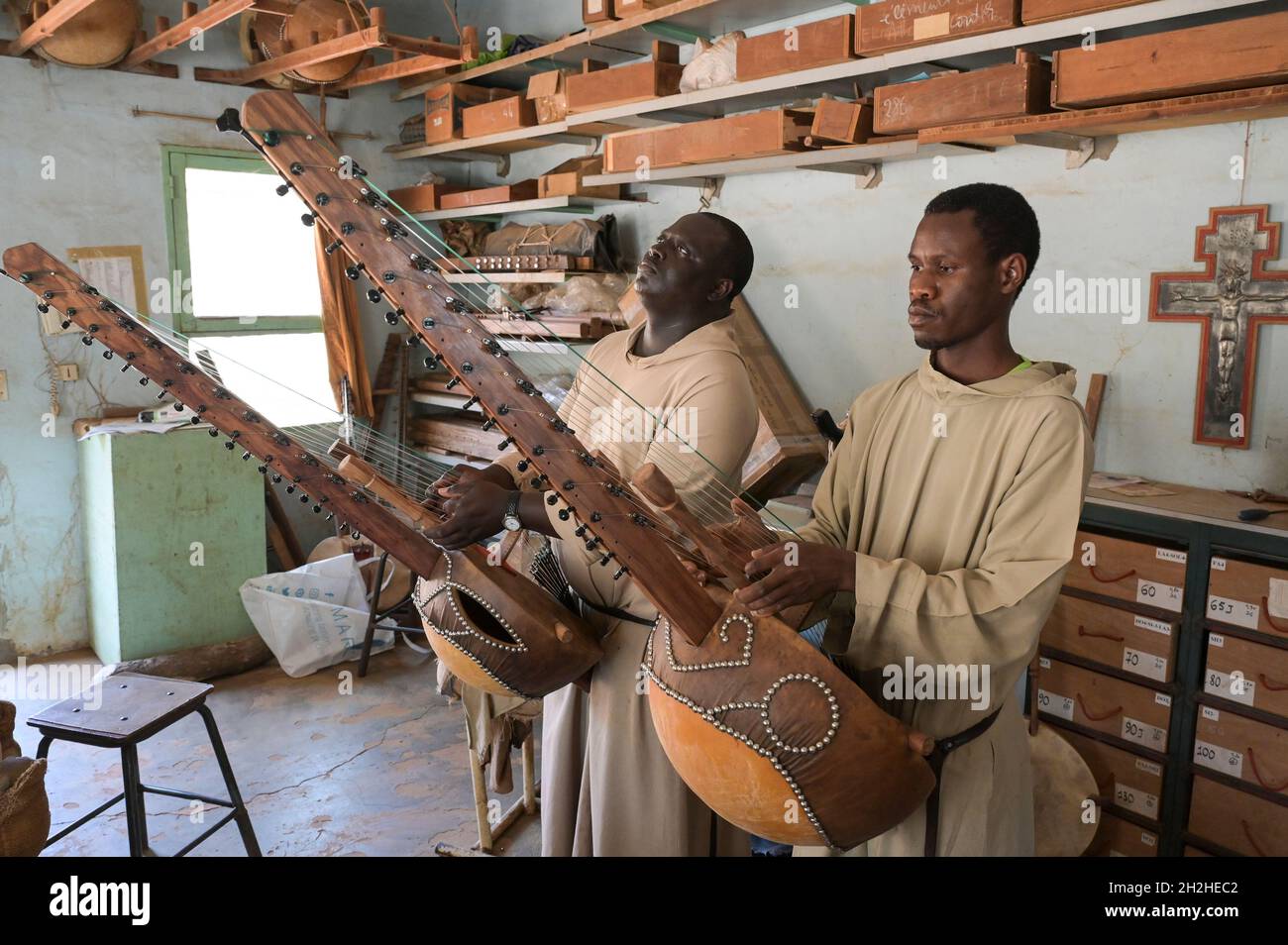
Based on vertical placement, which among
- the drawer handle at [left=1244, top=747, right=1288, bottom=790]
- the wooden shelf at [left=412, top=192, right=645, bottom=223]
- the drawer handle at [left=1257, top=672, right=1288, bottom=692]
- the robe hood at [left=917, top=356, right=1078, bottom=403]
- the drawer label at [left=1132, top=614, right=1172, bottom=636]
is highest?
the wooden shelf at [left=412, top=192, right=645, bottom=223]

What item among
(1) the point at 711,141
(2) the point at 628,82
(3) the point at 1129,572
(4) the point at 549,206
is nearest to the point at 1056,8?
(1) the point at 711,141

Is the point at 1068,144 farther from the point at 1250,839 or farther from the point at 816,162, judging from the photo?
the point at 1250,839

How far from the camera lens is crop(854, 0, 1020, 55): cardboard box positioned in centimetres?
242

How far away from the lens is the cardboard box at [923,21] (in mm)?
2422

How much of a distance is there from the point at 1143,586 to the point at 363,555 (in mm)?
3546

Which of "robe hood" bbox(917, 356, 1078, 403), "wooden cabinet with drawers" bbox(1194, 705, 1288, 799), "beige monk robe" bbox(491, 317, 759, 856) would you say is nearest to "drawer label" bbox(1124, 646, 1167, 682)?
"wooden cabinet with drawers" bbox(1194, 705, 1288, 799)

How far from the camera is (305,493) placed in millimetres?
1939

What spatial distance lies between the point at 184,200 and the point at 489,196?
1515mm

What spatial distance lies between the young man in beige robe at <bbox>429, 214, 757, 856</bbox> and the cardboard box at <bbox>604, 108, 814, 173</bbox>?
1.16m

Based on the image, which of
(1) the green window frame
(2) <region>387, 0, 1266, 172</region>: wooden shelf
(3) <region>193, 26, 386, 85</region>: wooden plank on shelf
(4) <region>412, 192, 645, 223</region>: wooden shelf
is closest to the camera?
(2) <region>387, 0, 1266, 172</region>: wooden shelf

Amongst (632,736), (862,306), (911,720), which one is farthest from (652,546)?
(862,306)

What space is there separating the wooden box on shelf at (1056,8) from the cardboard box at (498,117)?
2.25 m

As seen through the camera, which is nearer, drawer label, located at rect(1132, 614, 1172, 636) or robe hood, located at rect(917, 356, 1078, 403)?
robe hood, located at rect(917, 356, 1078, 403)

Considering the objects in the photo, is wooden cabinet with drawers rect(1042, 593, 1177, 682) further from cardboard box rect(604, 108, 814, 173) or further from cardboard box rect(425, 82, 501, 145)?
cardboard box rect(425, 82, 501, 145)
